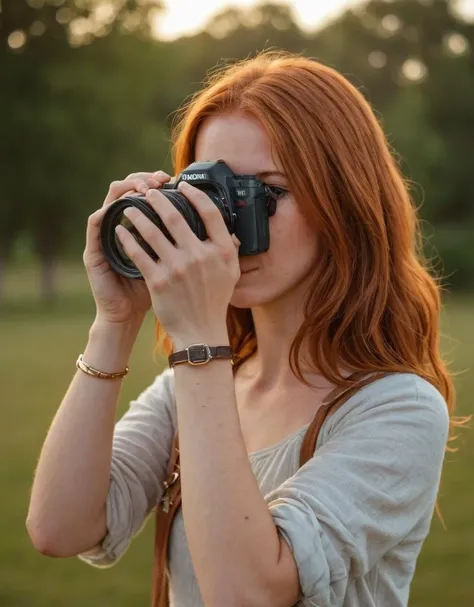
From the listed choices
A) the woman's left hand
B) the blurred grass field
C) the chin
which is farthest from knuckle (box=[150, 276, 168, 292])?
the blurred grass field

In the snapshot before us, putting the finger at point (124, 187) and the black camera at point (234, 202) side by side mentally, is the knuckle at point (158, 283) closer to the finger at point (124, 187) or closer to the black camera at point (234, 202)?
the black camera at point (234, 202)

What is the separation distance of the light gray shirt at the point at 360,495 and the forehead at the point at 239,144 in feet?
1.41

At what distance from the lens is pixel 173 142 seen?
2242mm

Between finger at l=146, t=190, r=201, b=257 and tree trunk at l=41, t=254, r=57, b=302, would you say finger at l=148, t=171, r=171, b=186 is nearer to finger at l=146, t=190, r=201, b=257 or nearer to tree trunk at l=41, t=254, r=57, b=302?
finger at l=146, t=190, r=201, b=257

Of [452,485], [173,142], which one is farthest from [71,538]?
[452,485]

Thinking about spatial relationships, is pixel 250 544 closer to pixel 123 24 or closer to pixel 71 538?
pixel 71 538

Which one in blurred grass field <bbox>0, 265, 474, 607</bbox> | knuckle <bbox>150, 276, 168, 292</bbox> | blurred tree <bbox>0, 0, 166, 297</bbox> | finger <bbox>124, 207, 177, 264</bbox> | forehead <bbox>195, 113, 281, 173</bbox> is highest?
blurred tree <bbox>0, 0, 166, 297</bbox>

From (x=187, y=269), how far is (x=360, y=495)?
44cm

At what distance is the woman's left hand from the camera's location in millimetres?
1564

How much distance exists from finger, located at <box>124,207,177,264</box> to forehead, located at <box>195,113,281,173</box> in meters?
0.24

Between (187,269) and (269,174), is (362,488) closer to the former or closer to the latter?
(187,269)

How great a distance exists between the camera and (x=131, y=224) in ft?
5.59

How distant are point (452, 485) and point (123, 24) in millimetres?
22246

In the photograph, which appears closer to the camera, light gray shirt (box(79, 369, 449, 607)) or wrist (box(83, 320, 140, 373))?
light gray shirt (box(79, 369, 449, 607))
